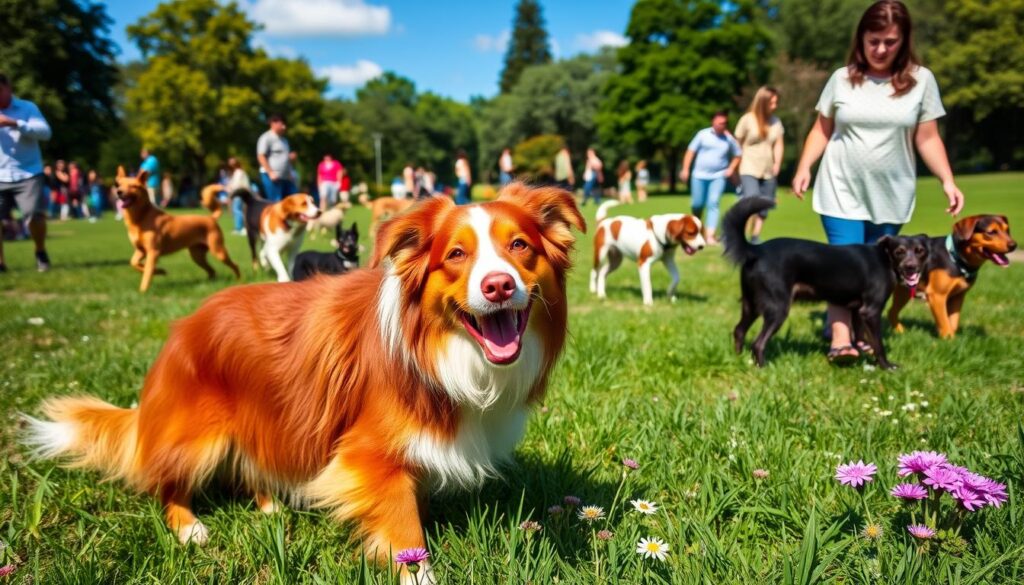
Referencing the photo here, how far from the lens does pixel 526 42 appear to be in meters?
97.9

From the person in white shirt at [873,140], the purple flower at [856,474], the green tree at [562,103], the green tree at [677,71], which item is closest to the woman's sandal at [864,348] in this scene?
the person in white shirt at [873,140]

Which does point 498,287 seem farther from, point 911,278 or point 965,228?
point 965,228

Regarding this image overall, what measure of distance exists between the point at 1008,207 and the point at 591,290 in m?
19.6

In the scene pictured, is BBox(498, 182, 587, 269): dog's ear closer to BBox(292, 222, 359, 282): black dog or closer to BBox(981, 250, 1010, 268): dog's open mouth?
A: BBox(981, 250, 1010, 268): dog's open mouth

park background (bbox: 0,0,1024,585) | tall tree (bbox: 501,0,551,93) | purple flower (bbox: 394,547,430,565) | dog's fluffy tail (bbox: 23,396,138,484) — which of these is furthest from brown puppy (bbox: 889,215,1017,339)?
tall tree (bbox: 501,0,551,93)

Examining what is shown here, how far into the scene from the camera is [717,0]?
5453 centimetres

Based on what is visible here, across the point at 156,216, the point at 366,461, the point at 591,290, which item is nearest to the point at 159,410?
the point at 366,461

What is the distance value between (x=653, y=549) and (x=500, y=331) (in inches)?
37.4

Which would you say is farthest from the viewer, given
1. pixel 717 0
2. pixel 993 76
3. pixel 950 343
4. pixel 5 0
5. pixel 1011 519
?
pixel 717 0

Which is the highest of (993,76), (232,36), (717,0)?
(717,0)

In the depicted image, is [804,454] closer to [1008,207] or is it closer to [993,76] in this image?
[1008,207]

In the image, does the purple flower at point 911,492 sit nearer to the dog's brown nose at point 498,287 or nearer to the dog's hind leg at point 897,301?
the dog's brown nose at point 498,287

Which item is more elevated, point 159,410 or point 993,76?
point 993,76

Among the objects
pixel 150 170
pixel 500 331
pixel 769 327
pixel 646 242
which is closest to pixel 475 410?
pixel 500 331
